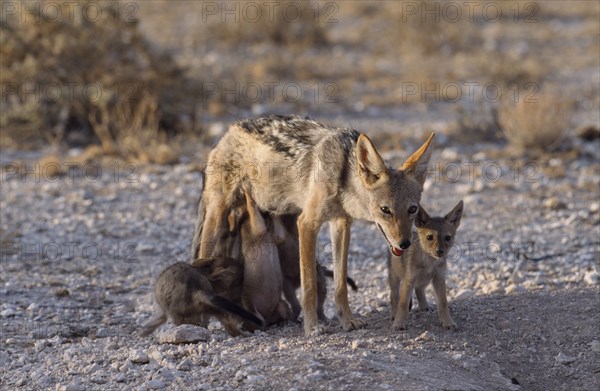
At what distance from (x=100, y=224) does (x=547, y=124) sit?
691 cm

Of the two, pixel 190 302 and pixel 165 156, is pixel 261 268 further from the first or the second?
pixel 165 156

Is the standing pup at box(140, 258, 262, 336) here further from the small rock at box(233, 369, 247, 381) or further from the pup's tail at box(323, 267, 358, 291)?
the small rock at box(233, 369, 247, 381)

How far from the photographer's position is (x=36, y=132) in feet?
52.6

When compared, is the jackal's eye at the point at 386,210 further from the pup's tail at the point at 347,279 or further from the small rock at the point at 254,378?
the small rock at the point at 254,378

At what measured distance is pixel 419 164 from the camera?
750 centimetres

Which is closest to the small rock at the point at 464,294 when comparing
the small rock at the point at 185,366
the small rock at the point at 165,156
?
the small rock at the point at 185,366

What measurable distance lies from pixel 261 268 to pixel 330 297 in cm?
166

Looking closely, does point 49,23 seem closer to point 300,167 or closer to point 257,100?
point 257,100

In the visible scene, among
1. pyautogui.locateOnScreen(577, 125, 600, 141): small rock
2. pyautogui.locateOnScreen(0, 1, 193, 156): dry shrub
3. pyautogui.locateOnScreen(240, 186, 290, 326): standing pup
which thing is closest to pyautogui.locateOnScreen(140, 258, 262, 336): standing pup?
pyautogui.locateOnScreen(240, 186, 290, 326): standing pup

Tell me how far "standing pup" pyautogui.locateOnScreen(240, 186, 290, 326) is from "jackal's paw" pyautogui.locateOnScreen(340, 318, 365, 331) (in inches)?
30.3

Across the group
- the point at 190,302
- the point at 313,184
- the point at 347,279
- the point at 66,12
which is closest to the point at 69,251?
the point at 190,302

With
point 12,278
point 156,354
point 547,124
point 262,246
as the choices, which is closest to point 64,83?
point 12,278

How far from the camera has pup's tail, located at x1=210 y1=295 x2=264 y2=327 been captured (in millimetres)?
7680

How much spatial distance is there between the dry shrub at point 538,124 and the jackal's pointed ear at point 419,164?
7605 millimetres
